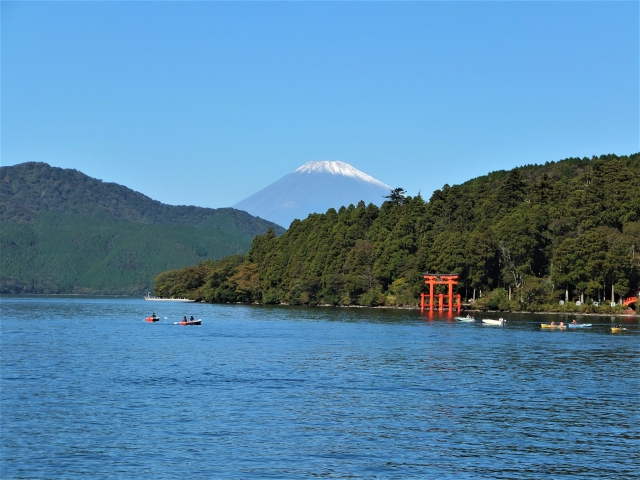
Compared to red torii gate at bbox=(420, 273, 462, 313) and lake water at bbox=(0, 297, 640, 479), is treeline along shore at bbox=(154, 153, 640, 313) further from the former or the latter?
lake water at bbox=(0, 297, 640, 479)

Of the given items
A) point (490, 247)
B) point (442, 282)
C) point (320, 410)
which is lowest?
point (320, 410)

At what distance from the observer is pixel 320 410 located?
35.6m

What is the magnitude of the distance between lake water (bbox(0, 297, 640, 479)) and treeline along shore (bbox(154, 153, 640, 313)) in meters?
49.2

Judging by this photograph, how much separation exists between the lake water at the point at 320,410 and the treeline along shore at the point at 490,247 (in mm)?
49244

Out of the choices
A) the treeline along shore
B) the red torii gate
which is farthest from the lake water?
the red torii gate

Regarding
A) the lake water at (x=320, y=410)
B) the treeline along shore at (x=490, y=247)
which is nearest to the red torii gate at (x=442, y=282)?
the treeline along shore at (x=490, y=247)

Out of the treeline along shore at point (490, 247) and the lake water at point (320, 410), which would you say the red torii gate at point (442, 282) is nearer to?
the treeline along shore at point (490, 247)

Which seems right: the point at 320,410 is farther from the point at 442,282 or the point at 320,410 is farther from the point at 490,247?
the point at 490,247

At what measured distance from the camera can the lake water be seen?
1060 inches

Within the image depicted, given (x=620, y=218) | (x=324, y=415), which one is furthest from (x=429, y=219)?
(x=324, y=415)

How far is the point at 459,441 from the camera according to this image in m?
30.2

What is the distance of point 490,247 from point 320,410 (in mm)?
93232

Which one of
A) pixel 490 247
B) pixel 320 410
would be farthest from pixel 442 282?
pixel 320 410

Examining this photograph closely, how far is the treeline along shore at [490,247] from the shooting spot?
113m
